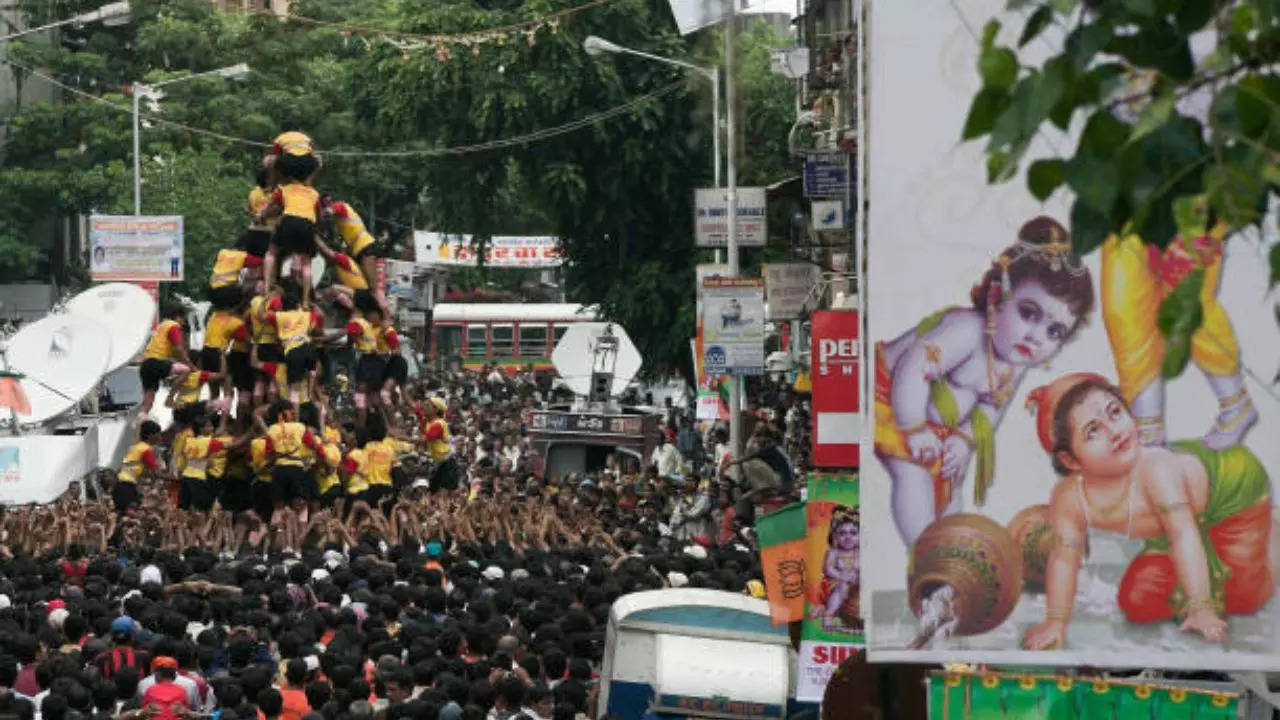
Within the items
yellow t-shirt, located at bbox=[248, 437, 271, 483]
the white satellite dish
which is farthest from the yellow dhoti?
the white satellite dish

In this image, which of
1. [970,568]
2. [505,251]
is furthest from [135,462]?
[505,251]

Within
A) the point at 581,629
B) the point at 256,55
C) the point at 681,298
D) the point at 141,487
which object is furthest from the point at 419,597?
the point at 256,55

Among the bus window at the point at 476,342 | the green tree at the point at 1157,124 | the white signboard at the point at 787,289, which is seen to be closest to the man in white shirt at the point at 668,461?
the white signboard at the point at 787,289

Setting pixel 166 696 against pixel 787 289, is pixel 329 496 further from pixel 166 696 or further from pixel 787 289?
pixel 166 696

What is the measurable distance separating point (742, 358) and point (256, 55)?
3550 centimetres

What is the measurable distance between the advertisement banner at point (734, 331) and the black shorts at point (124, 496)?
23.5 ft

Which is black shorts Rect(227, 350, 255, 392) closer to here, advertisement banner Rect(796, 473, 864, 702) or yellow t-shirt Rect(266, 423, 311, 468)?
yellow t-shirt Rect(266, 423, 311, 468)

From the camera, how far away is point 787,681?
1171 centimetres

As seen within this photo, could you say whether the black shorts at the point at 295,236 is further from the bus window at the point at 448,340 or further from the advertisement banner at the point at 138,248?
the bus window at the point at 448,340

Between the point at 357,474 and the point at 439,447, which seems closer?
the point at 357,474

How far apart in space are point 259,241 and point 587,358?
16.1m

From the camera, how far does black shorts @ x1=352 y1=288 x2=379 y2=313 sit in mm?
26750

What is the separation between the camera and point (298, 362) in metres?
25.7

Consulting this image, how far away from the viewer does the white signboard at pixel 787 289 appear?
3167cm
